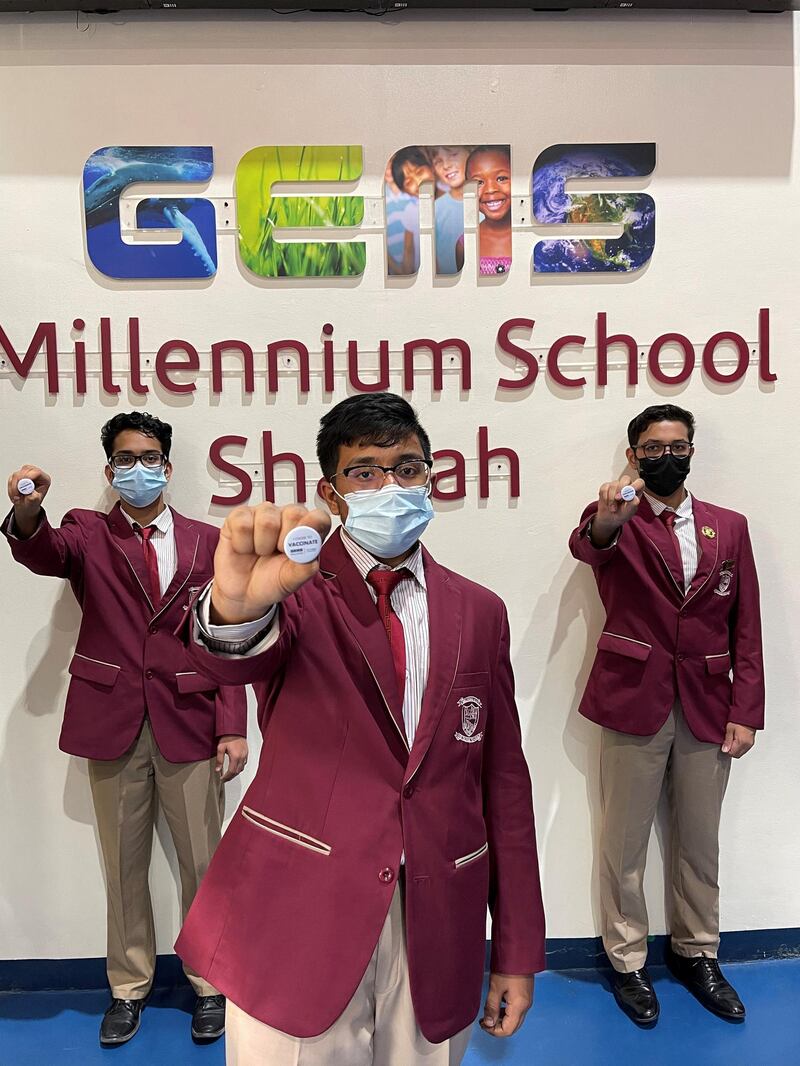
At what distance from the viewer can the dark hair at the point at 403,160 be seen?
9.29 ft

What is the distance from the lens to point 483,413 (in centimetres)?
292

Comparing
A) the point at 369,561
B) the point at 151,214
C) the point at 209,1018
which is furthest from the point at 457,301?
the point at 209,1018

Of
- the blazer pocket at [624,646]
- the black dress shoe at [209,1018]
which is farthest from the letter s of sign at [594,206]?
the black dress shoe at [209,1018]

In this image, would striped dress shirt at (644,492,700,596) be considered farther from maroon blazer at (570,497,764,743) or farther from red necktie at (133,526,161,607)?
red necktie at (133,526,161,607)

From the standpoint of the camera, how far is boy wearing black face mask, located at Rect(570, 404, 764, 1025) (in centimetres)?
271

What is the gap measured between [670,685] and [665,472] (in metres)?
0.68

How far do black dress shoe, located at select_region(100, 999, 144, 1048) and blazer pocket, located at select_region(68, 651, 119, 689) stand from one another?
1.05 meters

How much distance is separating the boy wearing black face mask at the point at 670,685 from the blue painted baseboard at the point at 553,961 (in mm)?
165

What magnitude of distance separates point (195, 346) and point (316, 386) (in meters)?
0.43

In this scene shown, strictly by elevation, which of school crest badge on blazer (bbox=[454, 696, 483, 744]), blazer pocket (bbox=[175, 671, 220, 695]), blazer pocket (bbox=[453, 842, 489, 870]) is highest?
school crest badge on blazer (bbox=[454, 696, 483, 744])

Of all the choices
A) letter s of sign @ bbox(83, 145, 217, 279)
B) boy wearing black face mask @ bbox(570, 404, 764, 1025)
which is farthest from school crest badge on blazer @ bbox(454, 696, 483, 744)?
letter s of sign @ bbox(83, 145, 217, 279)

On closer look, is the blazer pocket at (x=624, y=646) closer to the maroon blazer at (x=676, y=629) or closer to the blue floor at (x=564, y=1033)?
the maroon blazer at (x=676, y=629)

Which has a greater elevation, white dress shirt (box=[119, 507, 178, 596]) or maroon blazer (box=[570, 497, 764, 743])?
white dress shirt (box=[119, 507, 178, 596])

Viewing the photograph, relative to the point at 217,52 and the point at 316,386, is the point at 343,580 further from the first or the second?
the point at 217,52
